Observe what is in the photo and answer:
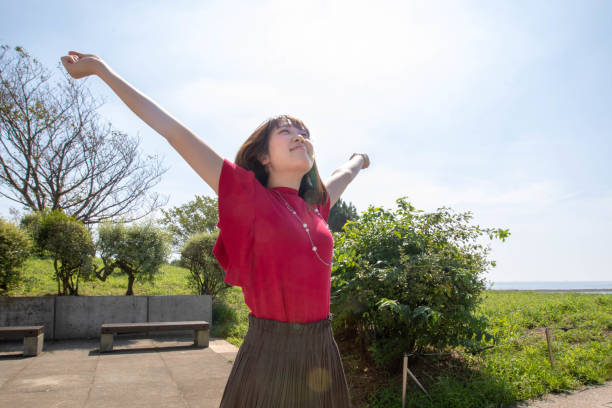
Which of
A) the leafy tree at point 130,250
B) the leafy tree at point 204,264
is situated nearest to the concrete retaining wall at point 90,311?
the leafy tree at point 130,250

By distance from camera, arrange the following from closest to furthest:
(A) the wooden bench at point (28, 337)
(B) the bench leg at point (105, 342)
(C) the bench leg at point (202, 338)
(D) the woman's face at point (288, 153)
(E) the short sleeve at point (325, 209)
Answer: (D) the woman's face at point (288, 153) → (E) the short sleeve at point (325, 209) → (A) the wooden bench at point (28, 337) → (B) the bench leg at point (105, 342) → (C) the bench leg at point (202, 338)

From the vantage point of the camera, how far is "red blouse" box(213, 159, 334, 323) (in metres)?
1.33

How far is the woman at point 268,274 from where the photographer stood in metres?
1.33

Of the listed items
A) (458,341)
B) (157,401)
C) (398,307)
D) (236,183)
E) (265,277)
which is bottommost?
(157,401)

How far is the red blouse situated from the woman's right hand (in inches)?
25.4

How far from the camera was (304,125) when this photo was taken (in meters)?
1.70

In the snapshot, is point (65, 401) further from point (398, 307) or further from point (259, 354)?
point (259, 354)

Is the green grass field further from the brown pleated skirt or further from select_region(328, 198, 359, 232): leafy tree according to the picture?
select_region(328, 198, 359, 232): leafy tree

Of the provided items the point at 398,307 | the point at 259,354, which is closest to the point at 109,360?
the point at 398,307

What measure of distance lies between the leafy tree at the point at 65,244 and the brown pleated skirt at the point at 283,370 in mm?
8313

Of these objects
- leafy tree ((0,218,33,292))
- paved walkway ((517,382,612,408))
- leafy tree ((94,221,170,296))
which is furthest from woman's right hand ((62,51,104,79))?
leafy tree ((94,221,170,296))

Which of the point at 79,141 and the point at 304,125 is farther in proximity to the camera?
the point at 79,141

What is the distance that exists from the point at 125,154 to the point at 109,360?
9.00 m

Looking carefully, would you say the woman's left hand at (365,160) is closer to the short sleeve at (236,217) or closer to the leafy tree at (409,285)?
the short sleeve at (236,217)
